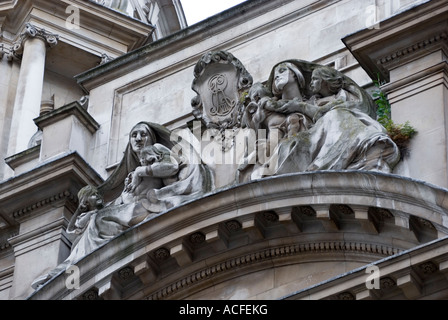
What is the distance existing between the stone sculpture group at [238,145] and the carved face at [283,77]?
0.04 feet

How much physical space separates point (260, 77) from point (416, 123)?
11.5 ft

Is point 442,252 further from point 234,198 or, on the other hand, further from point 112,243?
point 112,243

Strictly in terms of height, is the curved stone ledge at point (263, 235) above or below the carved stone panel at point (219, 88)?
below

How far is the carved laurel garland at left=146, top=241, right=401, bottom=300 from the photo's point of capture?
19.4 metres

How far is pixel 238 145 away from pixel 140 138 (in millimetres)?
1395

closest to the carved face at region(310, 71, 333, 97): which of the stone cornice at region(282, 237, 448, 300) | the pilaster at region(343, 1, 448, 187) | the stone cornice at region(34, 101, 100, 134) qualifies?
the pilaster at region(343, 1, 448, 187)

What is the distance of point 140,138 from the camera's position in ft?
73.2

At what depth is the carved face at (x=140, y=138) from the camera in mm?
22250

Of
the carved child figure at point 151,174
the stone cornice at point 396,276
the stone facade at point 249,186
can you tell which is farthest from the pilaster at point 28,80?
the stone cornice at point 396,276

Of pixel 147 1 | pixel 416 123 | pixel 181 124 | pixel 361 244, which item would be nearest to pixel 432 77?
pixel 416 123

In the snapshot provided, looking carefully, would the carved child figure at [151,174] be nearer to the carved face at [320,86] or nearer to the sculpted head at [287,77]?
the sculpted head at [287,77]

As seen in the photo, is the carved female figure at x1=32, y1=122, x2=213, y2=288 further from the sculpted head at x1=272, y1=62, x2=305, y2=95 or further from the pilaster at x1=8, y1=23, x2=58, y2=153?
the pilaster at x1=8, y1=23, x2=58, y2=153

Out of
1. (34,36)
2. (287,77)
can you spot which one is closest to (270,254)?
(287,77)

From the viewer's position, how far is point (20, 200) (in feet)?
76.0
